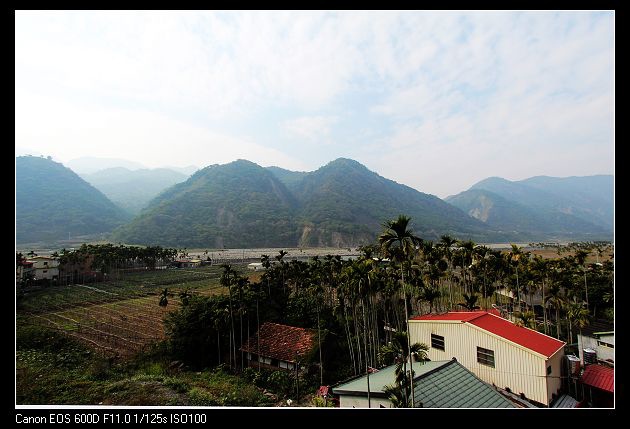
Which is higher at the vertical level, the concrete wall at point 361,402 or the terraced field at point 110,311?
the concrete wall at point 361,402

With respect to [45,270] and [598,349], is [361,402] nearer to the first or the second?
[598,349]

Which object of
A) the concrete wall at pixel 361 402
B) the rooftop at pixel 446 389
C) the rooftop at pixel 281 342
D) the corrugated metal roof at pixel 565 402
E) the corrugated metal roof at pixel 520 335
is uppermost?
the corrugated metal roof at pixel 520 335

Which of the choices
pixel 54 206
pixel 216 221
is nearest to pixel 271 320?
pixel 216 221

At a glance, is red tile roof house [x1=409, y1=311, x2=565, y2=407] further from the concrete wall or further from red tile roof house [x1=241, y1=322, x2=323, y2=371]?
red tile roof house [x1=241, y1=322, x2=323, y2=371]

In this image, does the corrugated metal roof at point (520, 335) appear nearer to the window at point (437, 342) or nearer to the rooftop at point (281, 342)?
the window at point (437, 342)

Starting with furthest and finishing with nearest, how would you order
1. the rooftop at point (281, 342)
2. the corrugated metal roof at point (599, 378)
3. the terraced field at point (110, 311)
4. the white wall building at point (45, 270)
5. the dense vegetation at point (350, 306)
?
the white wall building at point (45, 270), the terraced field at point (110, 311), the dense vegetation at point (350, 306), the rooftop at point (281, 342), the corrugated metal roof at point (599, 378)

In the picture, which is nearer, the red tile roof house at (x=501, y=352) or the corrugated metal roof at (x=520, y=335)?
the red tile roof house at (x=501, y=352)

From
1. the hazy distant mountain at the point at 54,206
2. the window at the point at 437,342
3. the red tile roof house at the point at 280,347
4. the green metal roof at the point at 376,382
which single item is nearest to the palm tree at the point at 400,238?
the green metal roof at the point at 376,382
